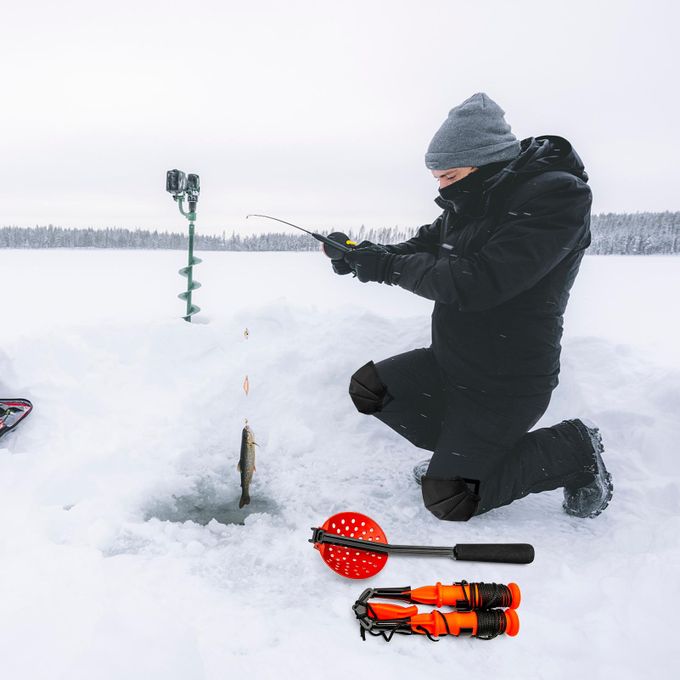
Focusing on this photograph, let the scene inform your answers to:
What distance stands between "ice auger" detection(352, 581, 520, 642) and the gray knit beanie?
2.07 meters

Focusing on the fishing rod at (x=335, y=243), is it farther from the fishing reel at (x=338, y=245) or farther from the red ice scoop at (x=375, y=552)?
the red ice scoop at (x=375, y=552)

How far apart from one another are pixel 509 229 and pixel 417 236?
1.14 m

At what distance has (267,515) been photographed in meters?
2.79

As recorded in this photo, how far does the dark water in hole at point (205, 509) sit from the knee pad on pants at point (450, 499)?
0.93 metres

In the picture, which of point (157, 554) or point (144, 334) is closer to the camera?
point (157, 554)

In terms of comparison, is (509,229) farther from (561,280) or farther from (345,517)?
(345,517)

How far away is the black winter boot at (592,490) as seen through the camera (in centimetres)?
270

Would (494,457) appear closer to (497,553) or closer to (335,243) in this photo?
(497,553)

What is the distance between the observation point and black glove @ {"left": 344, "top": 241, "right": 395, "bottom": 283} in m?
2.89

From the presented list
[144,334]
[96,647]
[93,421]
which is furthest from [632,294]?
[96,647]

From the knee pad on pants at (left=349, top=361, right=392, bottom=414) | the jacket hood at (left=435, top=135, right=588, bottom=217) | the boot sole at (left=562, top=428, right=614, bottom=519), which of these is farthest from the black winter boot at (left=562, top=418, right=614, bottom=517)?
the jacket hood at (left=435, top=135, right=588, bottom=217)

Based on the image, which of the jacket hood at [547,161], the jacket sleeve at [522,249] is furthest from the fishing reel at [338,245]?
the jacket hood at [547,161]

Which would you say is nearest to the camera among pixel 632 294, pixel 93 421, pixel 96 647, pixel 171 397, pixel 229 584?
pixel 96 647

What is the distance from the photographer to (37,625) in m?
1.83
